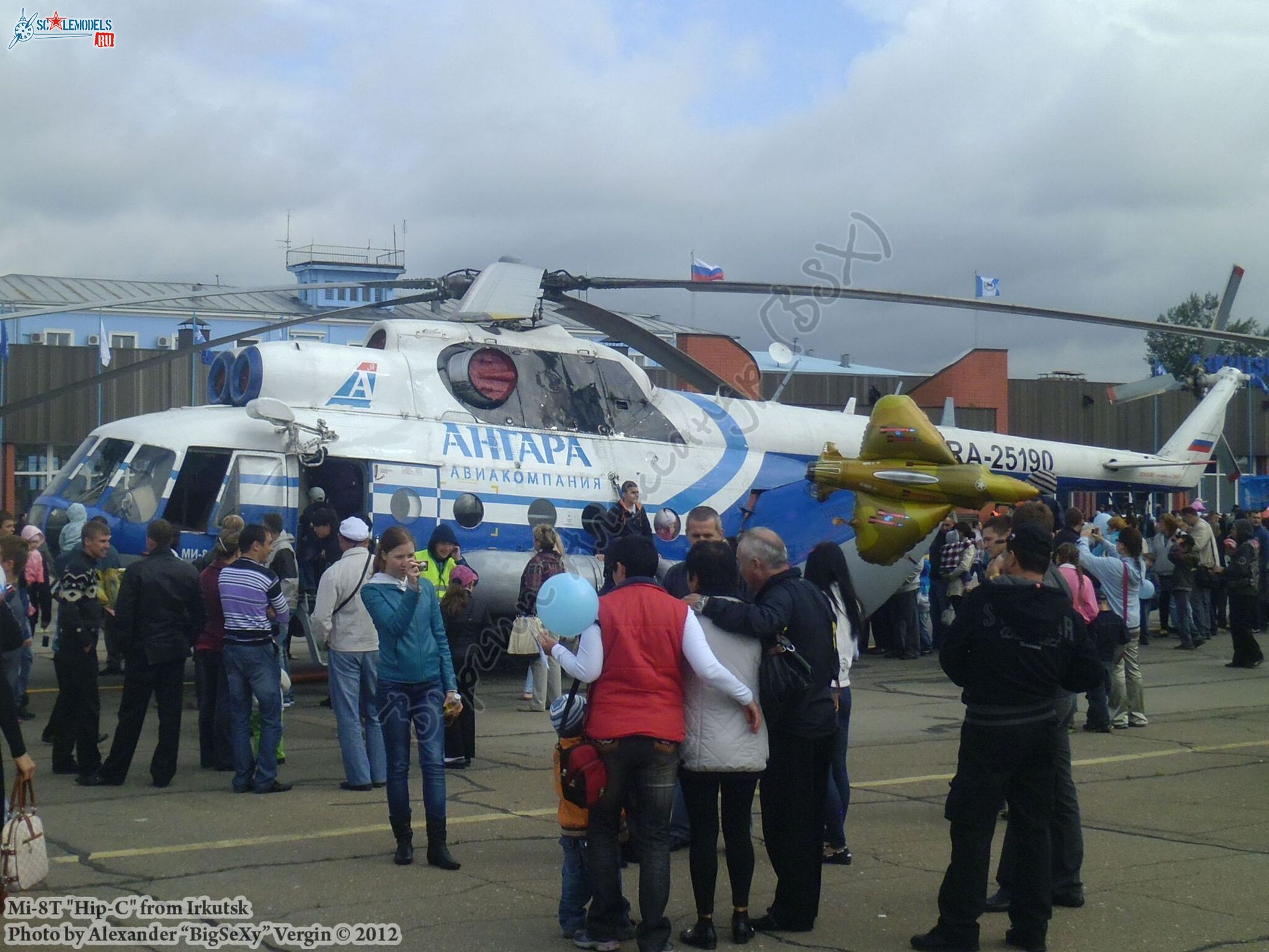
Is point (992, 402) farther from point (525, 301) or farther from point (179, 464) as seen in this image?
point (179, 464)

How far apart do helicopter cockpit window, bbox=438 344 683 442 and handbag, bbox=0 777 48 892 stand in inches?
321

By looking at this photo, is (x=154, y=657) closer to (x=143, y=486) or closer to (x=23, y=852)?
(x=23, y=852)

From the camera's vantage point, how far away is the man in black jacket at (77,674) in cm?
837

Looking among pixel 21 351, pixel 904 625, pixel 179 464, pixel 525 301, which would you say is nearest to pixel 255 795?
pixel 179 464

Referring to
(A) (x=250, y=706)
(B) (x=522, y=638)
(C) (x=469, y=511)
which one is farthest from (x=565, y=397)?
(A) (x=250, y=706)

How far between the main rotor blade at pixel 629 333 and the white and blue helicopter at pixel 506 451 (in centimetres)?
3

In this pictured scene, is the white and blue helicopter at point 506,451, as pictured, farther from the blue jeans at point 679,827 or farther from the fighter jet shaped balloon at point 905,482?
the blue jeans at point 679,827

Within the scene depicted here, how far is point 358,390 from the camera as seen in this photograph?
40.8ft

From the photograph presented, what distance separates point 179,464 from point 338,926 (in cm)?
710

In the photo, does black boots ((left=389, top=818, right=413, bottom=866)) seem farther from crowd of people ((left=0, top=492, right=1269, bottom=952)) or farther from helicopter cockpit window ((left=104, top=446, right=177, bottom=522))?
helicopter cockpit window ((left=104, top=446, right=177, bottom=522))

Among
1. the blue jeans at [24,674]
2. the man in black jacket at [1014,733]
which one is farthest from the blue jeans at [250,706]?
the man in black jacket at [1014,733]

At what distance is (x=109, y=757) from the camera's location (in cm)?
827

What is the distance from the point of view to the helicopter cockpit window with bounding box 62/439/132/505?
464 inches

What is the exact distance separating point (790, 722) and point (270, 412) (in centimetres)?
748
